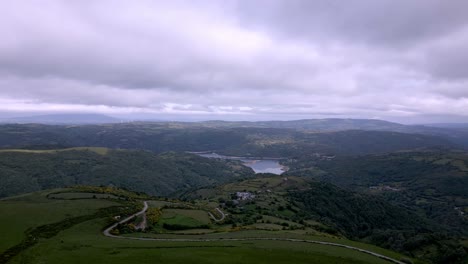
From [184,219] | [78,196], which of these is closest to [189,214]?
[184,219]

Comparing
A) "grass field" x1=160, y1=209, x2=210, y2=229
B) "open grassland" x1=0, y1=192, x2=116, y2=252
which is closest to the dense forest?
"grass field" x1=160, y1=209, x2=210, y2=229

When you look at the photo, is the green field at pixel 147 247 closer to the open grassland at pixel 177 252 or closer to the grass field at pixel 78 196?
the open grassland at pixel 177 252

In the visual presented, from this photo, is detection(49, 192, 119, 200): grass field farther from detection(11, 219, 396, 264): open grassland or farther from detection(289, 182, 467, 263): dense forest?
detection(289, 182, 467, 263): dense forest

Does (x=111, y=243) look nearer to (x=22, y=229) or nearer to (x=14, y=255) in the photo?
(x=14, y=255)

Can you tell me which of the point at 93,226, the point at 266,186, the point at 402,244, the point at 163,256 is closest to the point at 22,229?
the point at 93,226

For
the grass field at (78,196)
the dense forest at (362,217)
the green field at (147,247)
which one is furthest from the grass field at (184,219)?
the dense forest at (362,217)

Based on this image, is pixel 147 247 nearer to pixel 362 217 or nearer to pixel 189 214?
pixel 189 214
